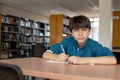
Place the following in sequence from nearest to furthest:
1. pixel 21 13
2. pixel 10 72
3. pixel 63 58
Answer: pixel 10 72
pixel 63 58
pixel 21 13

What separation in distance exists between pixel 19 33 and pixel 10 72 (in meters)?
8.85

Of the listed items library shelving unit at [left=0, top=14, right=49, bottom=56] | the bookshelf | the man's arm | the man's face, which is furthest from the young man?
library shelving unit at [left=0, top=14, right=49, bottom=56]

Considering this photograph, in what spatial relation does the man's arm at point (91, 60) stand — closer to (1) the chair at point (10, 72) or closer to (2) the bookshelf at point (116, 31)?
(1) the chair at point (10, 72)

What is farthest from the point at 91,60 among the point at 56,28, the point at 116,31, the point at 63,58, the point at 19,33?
the point at 19,33

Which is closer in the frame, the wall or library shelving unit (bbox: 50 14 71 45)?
library shelving unit (bbox: 50 14 71 45)

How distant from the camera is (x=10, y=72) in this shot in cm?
74

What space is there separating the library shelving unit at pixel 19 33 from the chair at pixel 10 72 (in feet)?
26.1

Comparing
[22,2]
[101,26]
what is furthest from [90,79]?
[22,2]

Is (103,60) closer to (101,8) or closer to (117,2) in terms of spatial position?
(101,8)

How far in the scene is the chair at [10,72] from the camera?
707mm

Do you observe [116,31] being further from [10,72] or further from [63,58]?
[10,72]

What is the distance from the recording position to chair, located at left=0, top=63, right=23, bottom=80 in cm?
71

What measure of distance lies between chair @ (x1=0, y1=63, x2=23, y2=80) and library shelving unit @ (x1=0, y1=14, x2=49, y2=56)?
796 cm

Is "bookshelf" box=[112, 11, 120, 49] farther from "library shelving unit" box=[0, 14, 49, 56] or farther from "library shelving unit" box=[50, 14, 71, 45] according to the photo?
"library shelving unit" box=[0, 14, 49, 56]
